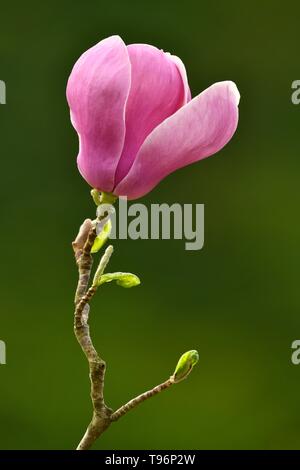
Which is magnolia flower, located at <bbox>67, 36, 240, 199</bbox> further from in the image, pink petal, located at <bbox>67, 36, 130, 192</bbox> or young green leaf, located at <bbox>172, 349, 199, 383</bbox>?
young green leaf, located at <bbox>172, 349, 199, 383</bbox>

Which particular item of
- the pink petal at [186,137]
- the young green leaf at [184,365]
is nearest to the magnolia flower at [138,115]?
the pink petal at [186,137]

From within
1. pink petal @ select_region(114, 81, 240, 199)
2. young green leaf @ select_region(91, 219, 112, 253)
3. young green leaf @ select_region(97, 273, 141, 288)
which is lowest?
young green leaf @ select_region(97, 273, 141, 288)

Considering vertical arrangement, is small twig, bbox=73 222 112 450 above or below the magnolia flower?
below

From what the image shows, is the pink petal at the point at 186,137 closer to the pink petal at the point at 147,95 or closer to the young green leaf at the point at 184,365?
the pink petal at the point at 147,95

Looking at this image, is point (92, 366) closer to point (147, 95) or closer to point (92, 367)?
point (92, 367)

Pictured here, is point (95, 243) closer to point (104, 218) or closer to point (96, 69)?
point (104, 218)

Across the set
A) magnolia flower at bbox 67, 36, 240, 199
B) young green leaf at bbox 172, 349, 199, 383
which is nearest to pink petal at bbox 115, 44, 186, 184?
magnolia flower at bbox 67, 36, 240, 199
